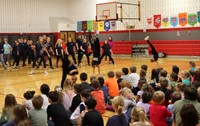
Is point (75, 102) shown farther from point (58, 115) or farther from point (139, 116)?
point (139, 116)

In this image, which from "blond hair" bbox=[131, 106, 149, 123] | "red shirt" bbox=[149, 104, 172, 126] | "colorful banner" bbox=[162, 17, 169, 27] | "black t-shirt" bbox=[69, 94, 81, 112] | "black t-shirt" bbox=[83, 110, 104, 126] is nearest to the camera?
"blond hair" bbox=[131, 106, 149, 123]

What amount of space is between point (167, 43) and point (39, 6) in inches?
440

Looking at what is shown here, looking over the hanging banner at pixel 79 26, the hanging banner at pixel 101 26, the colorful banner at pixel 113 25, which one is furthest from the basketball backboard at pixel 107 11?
the hanging banner at pixel 79 26

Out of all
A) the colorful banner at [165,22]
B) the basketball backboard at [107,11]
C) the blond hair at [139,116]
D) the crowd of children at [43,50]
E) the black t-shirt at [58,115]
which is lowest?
the black t-shirt at [58,115]

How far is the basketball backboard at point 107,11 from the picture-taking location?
1856cm

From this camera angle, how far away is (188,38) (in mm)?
17812

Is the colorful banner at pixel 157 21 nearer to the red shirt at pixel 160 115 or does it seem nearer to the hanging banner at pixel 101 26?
the hanging banner at pixel 101 26

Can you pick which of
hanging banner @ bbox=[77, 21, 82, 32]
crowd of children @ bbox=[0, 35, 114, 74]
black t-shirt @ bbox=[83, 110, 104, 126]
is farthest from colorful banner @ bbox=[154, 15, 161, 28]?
black t-shirt @ bbox=[83, 110, 104, 126]

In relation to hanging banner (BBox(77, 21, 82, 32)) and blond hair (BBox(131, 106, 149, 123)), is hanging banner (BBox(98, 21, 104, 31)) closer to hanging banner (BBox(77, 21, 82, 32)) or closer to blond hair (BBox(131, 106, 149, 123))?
hanging banner (BBox(77, 21, 82, 32))

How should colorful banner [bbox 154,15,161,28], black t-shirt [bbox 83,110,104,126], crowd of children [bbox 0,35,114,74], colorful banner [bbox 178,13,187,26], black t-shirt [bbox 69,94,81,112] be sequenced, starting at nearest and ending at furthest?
black t-shirt [bbox 83,110,104,126] → black t-shirt [bbox 69,94,81,112] → crowd of children [bbox 0,35,114,74] → colorful banner [bbox 178,13,187,26] → colorful banner [bbox 154,15,161,28]

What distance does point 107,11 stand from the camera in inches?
744

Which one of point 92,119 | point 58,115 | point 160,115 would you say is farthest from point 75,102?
point 160,115

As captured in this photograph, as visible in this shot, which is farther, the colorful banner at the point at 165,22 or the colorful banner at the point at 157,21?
the colorful banner at the point at 157,21

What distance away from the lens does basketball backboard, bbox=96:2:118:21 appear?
60.9 feet
